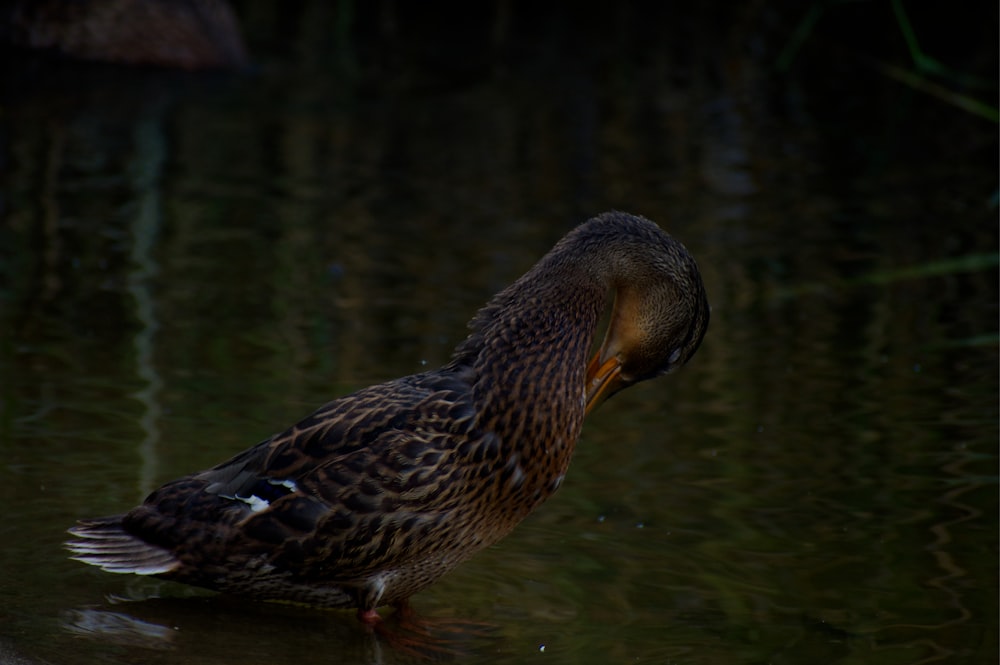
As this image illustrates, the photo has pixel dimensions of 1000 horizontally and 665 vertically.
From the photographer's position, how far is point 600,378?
4.91 metres

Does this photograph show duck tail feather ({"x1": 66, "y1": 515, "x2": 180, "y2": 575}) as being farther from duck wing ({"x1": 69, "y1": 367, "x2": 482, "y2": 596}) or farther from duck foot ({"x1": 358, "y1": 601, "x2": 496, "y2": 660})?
duck foot ({"x1": 358, "y1": 601, "x2": 496, "y2": 660})

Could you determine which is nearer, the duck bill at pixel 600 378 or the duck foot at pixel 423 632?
the duck foot at pixel 423 632

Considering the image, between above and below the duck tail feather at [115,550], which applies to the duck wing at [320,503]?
above

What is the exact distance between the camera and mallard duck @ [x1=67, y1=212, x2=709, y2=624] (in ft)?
14.7

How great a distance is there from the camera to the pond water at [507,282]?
470cm

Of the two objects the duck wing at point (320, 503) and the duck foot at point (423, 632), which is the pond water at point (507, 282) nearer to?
the duck foot at point (423, 632)

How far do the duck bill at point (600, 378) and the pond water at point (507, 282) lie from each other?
51 centimetres

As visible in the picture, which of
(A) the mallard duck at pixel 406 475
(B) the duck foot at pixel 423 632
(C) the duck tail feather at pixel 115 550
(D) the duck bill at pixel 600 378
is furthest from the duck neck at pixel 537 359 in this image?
(C) the duck tail feather at pixel 115 550

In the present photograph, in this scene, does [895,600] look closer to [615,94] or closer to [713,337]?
[713,337]

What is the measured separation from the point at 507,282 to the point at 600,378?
2985 millimetres

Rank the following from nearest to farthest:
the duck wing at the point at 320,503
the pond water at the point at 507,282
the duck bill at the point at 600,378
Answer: the duck wing at the point at 320,503
the pond water at the point at 507,282
the duck bill at the point at 600,378

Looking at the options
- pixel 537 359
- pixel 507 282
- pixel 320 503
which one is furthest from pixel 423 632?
pixel 507 282

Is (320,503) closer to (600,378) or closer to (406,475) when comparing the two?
(406,475)

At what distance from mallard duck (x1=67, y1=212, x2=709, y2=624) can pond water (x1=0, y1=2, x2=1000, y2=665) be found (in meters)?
0.17
